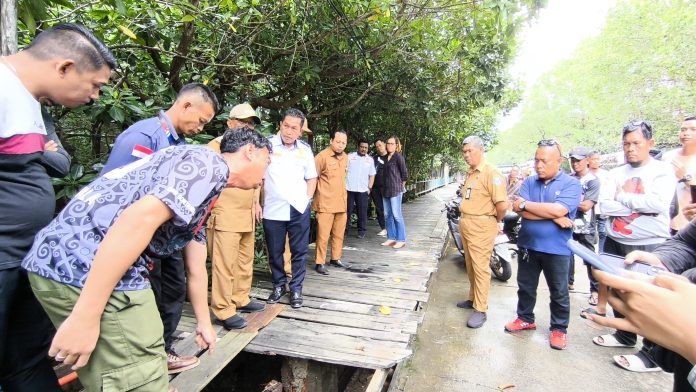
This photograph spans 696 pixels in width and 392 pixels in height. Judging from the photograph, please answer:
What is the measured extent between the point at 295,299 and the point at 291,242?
560mm

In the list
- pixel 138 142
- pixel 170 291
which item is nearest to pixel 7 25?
pixel 138 142

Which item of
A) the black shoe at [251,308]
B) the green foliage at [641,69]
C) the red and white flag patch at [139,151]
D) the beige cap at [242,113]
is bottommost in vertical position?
the black shoe at [251,308]

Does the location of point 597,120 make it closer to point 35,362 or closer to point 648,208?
point 648,208

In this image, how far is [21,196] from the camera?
1.47 metres

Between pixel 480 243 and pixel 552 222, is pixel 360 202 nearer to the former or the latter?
pixel 480 243

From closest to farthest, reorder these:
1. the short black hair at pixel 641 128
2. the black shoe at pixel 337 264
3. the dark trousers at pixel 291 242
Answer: the short black hair at pixel 641 128 → the dark trousers at pixel 291 242 → the black shoe at pixel 337 264

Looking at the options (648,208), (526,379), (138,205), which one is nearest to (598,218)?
(648,208)

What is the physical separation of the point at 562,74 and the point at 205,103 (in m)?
31.7

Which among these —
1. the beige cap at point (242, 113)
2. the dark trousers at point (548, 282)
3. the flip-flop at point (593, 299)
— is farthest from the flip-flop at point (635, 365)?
the beige cap at point (242, 113)

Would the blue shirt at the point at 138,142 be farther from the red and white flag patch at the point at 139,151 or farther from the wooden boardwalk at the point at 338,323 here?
the wooden boardwalk at the point at 338,323

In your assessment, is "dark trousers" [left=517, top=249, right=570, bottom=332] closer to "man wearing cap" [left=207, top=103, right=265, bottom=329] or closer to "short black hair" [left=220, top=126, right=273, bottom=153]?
"man wearing cap" [left=207, top=103, right=265, bottom=329]

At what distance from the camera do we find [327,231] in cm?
475

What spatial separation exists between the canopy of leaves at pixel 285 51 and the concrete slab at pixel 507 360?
9.10ft

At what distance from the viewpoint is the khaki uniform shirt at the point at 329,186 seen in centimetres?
474
